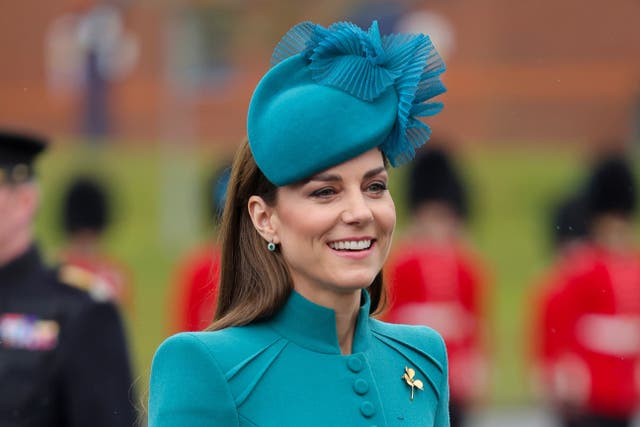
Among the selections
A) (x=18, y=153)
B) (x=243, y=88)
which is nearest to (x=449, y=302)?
(x=18, y=153)

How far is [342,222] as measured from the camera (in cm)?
333

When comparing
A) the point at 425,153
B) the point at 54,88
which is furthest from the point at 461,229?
the point at 54,88

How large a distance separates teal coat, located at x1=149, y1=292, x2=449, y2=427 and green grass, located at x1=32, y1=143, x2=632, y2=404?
1240cm

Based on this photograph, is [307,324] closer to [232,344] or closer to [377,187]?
[232,344]

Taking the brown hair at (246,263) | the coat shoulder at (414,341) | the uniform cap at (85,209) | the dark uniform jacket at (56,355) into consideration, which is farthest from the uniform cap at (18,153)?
the uniform cap at (85,209)

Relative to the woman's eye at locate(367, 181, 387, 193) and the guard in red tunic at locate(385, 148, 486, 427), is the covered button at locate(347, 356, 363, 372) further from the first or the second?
the guard in red tunic at locate(385, 148, 486, 427)

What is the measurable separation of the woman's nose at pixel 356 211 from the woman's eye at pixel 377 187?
0.06 m

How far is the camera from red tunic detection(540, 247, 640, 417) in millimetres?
9867

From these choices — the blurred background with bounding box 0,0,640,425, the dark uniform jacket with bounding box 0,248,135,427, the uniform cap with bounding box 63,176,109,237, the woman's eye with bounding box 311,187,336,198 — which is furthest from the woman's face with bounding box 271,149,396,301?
the blurred background with bounding box 0,0,640,425

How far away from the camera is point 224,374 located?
3283 mm

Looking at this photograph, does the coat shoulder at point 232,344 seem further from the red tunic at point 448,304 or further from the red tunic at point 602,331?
the red tunic at point 448,304

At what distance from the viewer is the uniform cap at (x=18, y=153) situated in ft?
18.6

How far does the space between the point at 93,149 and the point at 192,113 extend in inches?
177

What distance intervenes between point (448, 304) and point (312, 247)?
23.6 feet
